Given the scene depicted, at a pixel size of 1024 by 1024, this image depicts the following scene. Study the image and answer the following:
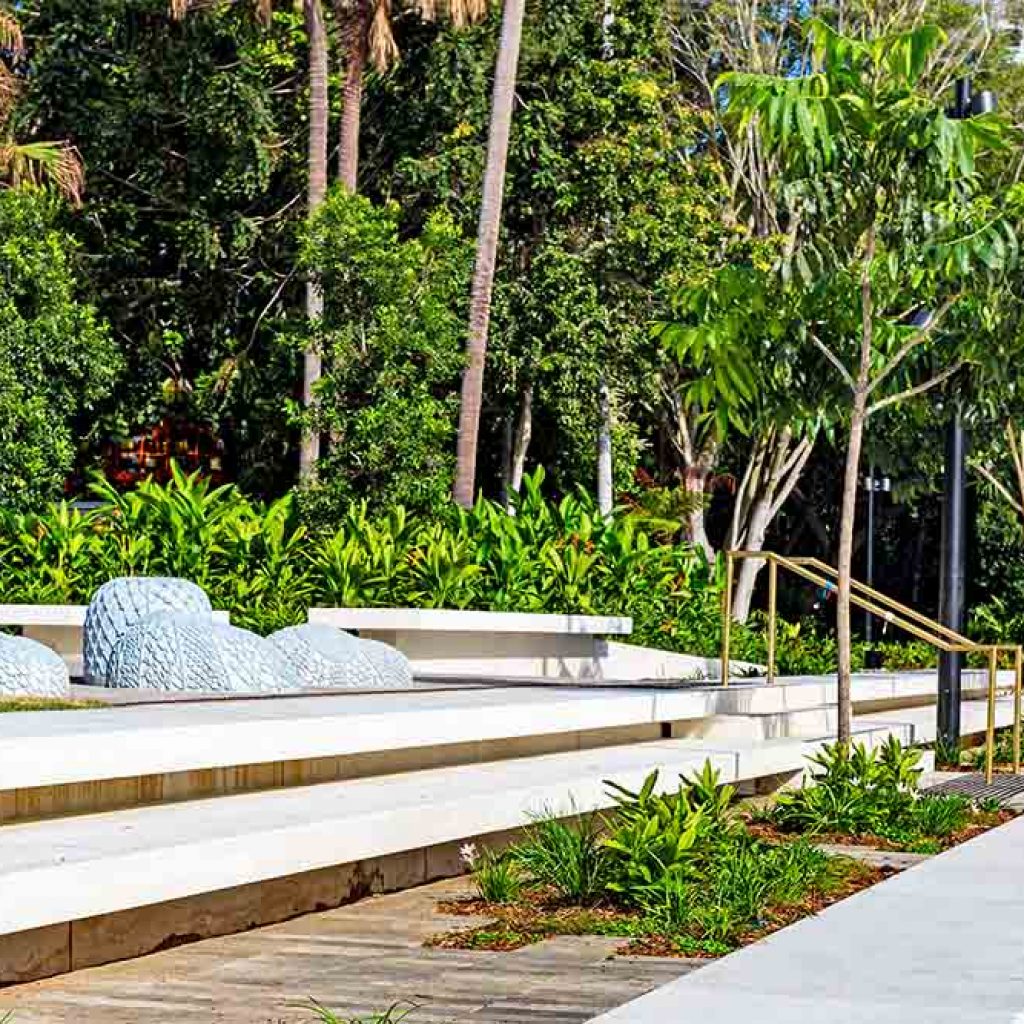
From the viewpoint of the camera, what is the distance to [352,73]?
2953 cm

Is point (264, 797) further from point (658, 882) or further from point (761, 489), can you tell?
point (761, 489)

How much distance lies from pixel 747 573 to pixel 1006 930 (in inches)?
1169

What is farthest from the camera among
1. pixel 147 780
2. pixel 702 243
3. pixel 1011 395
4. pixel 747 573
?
pixel 747 573

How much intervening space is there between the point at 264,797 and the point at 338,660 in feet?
13.9

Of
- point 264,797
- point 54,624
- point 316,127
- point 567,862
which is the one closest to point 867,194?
point 567,862

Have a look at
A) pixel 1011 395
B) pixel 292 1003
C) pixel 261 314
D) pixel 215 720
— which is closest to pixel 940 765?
pixel 1011 395

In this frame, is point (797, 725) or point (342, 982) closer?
point (342, 982)

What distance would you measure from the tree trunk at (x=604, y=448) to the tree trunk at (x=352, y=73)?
18.9 ft

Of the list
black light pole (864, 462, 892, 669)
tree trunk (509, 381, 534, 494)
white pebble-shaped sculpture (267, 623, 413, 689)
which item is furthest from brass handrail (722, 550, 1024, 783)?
tree trunk (509, 381, 534, 494)

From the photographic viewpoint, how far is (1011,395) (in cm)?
1587

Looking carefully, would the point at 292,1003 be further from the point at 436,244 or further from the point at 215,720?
the point at 436,244

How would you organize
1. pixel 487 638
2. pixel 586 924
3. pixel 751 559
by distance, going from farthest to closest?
1. pixel 751 559
2. pixel 487 638
3. pixel 586 924

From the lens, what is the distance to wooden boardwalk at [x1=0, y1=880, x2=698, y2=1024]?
7309 millimetres

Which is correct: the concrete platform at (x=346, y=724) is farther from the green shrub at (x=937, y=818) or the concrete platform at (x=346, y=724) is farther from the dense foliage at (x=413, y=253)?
the dense foliage at (x=413, y=253)
